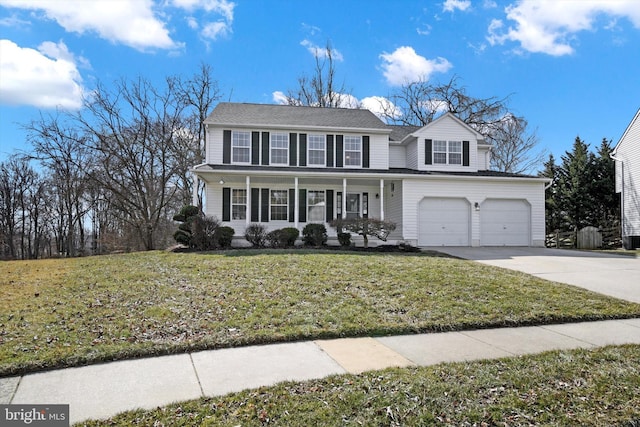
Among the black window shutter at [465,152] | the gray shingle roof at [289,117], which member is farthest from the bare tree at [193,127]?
the black window shutter at [465,152]

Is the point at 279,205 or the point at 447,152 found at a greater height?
the point at 447,152

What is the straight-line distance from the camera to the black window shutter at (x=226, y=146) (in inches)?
714

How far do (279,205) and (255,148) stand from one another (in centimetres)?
286

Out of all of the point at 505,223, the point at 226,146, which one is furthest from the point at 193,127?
the point at 505,223

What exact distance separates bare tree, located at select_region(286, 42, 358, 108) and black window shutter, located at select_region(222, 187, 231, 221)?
15.8m

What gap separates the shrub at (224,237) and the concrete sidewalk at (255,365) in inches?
425

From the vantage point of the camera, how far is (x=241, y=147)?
18.3 metres

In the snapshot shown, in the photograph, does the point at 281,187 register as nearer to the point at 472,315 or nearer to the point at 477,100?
the point at 472,315

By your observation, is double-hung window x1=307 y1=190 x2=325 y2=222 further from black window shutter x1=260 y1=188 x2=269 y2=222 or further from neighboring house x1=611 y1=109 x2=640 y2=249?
neighboring house x1=611 y1=109 x2=640 y2=249

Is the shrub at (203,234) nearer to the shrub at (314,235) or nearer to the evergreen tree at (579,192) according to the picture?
the shrub at (314,235)

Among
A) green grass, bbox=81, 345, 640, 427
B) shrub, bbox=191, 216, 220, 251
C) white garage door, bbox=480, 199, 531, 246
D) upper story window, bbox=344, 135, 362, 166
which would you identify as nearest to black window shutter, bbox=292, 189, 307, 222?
upper story window, bbox=344, 135, 362, 166

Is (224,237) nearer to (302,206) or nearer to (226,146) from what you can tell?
(302,206)

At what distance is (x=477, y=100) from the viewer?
30.2 metres

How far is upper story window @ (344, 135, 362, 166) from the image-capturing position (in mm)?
19047
